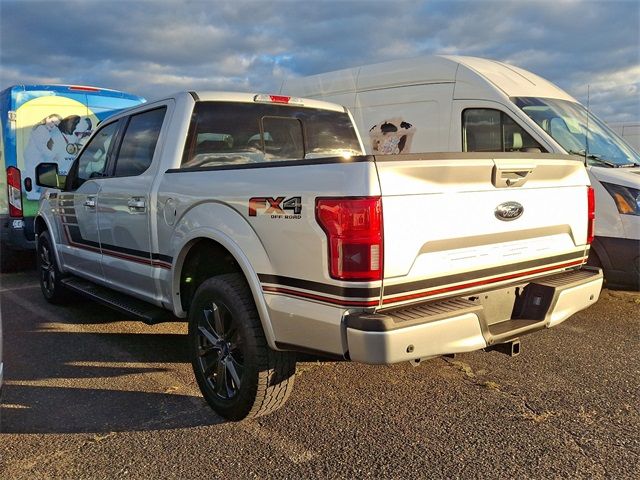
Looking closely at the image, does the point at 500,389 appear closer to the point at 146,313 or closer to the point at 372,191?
the point at 372,191

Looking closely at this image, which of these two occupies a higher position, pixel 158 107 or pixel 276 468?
pixel 158 107

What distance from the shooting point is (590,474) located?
274 centimetres

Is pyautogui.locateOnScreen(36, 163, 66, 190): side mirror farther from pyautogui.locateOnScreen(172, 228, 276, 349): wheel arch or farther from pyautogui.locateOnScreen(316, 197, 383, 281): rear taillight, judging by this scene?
pyautogui.locateOnScreen(316, 197, 383, 281): rear taillight

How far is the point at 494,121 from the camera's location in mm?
6477

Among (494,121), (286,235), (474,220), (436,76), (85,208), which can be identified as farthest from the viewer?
(436,76)

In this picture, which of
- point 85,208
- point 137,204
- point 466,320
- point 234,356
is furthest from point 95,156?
point 466,320

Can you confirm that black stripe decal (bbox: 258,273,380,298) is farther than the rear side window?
No

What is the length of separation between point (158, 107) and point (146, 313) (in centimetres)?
157

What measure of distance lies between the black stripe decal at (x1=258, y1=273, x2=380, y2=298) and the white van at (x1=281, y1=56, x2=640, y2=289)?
3.41m

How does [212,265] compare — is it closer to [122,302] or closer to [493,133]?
[122,302]

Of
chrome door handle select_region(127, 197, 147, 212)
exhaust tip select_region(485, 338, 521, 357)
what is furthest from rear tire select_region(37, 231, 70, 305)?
exhaust tip select_region(485, 338, 521, 357)

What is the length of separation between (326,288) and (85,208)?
3.26 m

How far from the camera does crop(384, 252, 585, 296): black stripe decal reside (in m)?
2.73

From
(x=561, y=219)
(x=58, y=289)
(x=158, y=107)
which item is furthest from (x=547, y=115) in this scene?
(x=58, y=289)
